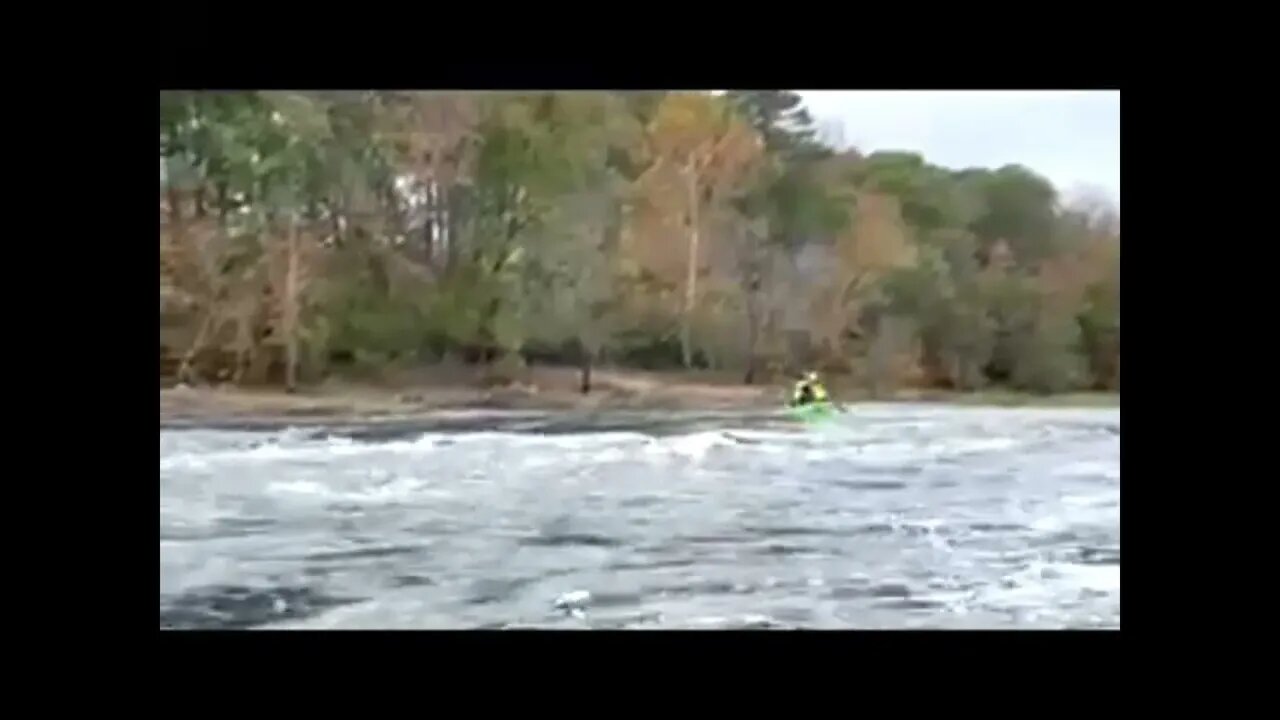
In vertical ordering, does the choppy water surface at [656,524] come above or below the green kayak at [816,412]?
below

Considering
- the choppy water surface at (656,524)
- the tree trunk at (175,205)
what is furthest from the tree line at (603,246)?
the choppy water surface at (656,524)

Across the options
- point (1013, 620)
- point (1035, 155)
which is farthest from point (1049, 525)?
point (1035, 155)

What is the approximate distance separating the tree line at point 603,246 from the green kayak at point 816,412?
0.08 meters

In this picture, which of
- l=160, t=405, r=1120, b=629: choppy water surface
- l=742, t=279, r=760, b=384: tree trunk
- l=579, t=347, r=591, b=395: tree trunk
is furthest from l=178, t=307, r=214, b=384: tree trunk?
l=742, t=279, r=760, b=384: tree trunk

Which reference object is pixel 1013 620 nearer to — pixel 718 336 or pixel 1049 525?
pixel 1049 525

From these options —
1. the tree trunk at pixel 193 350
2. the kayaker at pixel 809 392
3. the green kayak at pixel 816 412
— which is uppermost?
the tree trunk at pixel 193 350

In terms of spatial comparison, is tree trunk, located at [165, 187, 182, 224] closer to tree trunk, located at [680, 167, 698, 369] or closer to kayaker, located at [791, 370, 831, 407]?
tree trunk, located at [680, 167, 698, 369]

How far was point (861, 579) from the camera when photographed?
3090 millimetres

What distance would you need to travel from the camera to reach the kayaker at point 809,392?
3170 millimetres

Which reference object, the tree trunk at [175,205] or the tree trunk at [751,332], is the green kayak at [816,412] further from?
the tree trunk at [175,205]

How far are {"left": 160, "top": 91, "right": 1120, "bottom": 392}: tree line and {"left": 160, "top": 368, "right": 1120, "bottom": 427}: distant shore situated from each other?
3cm

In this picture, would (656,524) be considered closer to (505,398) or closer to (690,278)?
(505,398)

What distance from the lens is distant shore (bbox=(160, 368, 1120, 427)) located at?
123 inches
